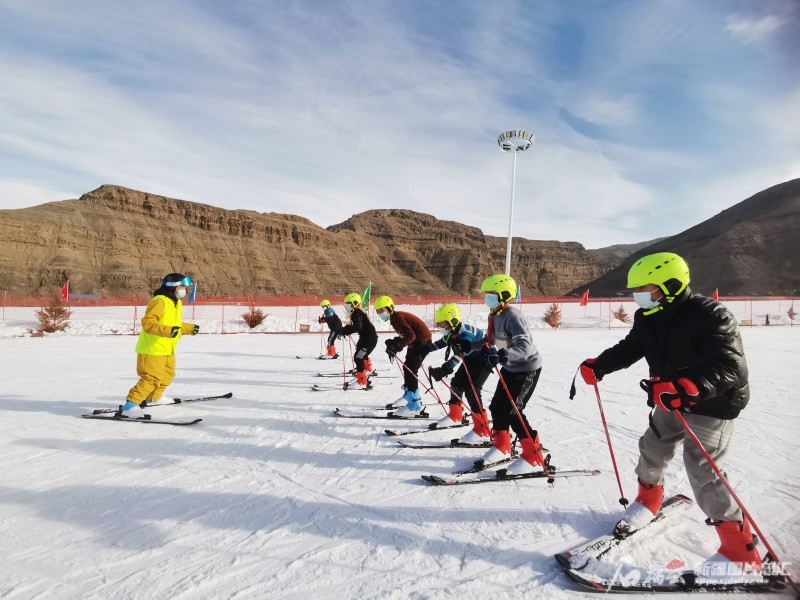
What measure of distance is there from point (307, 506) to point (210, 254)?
90.5 metres

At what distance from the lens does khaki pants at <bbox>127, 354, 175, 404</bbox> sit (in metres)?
6.18

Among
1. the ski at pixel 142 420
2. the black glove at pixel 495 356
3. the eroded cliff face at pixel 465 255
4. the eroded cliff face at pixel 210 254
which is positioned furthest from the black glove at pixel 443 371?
the eroded cliff face at pixel 465 255

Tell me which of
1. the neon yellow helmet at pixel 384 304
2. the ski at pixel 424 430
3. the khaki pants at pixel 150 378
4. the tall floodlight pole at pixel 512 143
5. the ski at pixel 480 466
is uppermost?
the tall floodlight pole at pixel 512 143

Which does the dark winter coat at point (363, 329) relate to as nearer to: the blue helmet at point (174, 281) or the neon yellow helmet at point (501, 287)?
the blue helmet at point (174, 281)

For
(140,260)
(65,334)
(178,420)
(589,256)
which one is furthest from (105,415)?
(589,256)

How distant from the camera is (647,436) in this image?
10.2 feet

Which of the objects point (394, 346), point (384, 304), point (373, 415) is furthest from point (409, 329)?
point (373, 415)

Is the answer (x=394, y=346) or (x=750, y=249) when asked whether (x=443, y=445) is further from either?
(x=750, y=249)

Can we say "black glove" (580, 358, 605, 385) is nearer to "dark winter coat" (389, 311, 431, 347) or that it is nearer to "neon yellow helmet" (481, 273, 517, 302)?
"neon yellow helmet" (481, 273, 517, 302)

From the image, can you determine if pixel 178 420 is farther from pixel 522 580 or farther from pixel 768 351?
pixel 768 351

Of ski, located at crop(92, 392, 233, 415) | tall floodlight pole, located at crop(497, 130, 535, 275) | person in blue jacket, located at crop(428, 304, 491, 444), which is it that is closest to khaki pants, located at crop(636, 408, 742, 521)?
person in blue jacket, located at crop(428, 304, 491, 444)

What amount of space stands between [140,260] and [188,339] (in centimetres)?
6710

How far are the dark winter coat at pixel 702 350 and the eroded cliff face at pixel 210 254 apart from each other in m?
78.0

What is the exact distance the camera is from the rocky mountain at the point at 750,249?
75125 millimetres
